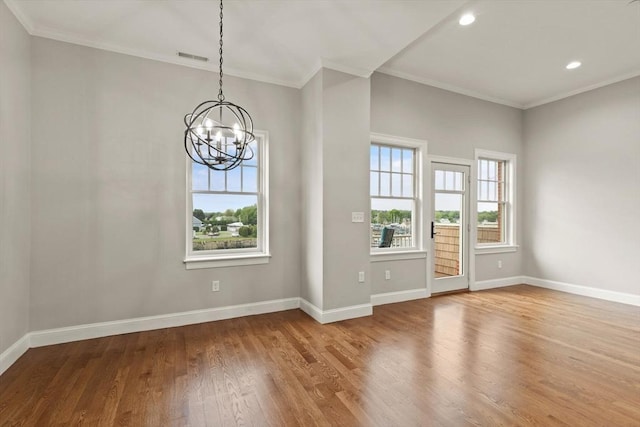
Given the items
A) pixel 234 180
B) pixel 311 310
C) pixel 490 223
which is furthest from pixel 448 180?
pixel 234 180

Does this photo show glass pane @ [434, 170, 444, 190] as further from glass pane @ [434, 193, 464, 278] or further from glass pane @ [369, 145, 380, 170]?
glass pane @ [369, 145, 380, 170]

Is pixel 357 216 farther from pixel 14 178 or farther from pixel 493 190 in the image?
pixel 14 178

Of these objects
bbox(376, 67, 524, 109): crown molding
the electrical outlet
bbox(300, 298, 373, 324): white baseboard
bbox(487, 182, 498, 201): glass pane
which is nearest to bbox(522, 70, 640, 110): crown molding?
bbox(376, 67, 524, 109): crown molding

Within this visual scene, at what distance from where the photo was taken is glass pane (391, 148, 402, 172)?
14.9 feet

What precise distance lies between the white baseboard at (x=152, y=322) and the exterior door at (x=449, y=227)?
7.98 feet

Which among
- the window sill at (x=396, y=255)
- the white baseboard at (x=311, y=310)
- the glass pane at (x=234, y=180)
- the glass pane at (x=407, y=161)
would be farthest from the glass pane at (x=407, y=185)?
the glass pane at (x=234, y=180)

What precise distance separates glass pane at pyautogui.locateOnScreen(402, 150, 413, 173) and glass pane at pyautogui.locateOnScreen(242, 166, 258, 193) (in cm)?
226

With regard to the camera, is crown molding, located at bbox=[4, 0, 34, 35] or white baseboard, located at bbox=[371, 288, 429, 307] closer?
crown molding, located at bbox=[4, 0, 34, 35]

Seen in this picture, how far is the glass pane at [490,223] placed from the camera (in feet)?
17.8

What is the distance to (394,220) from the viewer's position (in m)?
4.59

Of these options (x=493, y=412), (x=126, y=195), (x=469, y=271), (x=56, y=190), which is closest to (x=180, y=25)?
(x=126, y=195)

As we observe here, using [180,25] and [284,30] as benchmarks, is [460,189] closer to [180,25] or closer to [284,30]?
[284,30]

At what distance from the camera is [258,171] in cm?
403

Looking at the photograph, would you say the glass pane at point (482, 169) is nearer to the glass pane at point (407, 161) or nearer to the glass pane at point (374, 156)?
the glass pane at point (407, 161)
